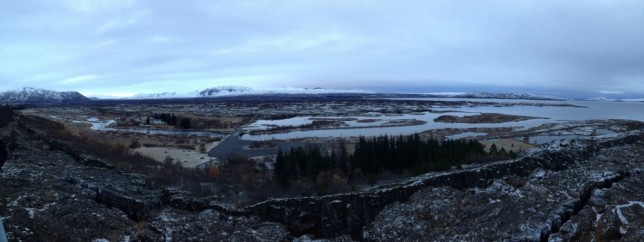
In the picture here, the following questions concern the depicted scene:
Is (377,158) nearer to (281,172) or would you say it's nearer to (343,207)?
(281,172)

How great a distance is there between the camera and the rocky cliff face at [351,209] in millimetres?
11953

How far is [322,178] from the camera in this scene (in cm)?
2445

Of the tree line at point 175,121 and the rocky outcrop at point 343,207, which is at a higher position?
the rocky outcrop at point 343,207

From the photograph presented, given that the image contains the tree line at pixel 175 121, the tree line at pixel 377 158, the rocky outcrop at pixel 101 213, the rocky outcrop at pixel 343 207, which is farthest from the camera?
the tree line at pixel 175 121

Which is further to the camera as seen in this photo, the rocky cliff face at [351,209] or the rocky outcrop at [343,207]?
the rocky outcrop at [343,207]

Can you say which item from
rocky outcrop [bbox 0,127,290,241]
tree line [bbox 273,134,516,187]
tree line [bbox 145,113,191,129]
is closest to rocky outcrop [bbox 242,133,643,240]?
rocky outcrop [bbox 0,127,290,241]

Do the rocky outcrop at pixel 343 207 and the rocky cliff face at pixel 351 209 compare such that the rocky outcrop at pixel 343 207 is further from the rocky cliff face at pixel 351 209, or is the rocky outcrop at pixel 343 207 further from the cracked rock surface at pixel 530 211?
the cracked rock surface at pixel 530 211

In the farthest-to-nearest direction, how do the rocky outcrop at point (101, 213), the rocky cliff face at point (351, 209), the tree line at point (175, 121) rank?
the tree line at point (175, 121)
the rocky cliff face at point (351, 209)
the rocky outcrop at point (101, 213)

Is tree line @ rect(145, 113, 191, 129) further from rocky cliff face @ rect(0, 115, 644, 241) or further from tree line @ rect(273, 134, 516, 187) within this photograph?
rocky cliff face @ rect(0, 115, 644, 241)

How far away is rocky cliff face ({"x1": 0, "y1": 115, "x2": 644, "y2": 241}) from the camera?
1195 centimetres

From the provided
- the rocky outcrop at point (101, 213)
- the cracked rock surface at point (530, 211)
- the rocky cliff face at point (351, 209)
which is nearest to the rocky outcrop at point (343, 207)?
the rocky cliff face at point (351, 209)

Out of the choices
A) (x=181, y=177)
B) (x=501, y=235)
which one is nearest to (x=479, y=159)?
(x=501, y=235)

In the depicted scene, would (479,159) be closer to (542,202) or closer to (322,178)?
(322,178)

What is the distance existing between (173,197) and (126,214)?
2.07m
